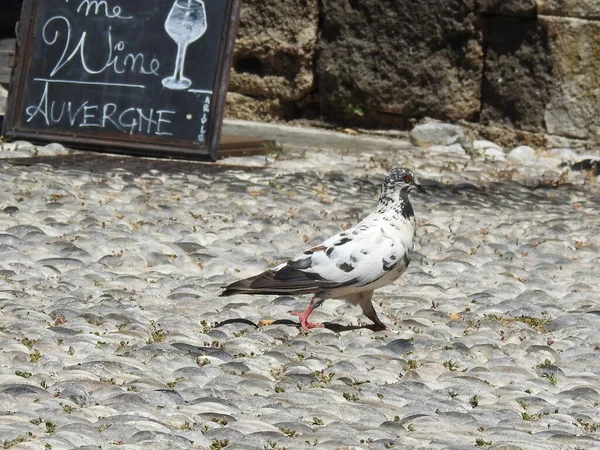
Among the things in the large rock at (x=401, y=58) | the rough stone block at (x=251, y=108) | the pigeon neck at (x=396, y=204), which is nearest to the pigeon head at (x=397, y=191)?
the pigeon neck at (x=396, y=204)

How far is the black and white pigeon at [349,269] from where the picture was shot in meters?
5.30

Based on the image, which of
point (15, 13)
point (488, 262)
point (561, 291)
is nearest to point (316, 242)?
point (488, 262)

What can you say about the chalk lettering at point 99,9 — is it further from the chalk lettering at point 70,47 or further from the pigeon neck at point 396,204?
the pigeon neck at point 396,204

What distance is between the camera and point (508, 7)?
434 inches

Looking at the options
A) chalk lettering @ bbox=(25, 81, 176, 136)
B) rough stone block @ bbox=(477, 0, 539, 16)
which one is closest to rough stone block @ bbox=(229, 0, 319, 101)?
rough stone block @ bbox=(477, 0, 539, 16)

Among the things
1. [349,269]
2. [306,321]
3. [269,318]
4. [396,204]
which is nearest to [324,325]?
[306,321]

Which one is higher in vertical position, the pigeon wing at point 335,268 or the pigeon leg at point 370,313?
the pigeon wing at point 335,268

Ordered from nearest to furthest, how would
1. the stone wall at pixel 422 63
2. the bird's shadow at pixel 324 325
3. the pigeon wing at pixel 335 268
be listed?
1. the pigeon wing at pixel 335 268
2. the bird's shadow at pixel 324 325
3. the stone wall at pixel 422 63

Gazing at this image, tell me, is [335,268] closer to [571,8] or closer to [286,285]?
[286,285]

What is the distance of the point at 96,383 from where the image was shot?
4.38 meters

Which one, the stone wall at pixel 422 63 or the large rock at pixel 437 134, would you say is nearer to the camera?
the stone wall at pixel 422 63

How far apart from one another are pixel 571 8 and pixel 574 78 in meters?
0.62

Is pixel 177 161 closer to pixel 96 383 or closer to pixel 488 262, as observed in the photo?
pixel 488 262

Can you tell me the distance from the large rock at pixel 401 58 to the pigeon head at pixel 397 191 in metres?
5.93
